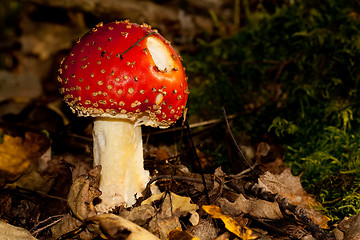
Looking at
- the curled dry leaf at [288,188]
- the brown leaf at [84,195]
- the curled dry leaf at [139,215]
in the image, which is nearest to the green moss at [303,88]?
the curled dry leaf at [288,188]

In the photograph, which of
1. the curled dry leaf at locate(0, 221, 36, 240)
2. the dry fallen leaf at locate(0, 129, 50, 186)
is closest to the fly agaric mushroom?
the curled dry leaf at locate(0, 221, 36, 240)

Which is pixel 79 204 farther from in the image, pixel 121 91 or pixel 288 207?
pixel 288 207

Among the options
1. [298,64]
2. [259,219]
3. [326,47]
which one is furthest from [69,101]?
[326,47]

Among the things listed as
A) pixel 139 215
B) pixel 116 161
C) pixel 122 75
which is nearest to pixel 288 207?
pixel 139 215

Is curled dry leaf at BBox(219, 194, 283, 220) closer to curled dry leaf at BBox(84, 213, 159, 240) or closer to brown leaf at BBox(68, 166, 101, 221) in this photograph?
curled dry leaf at BBox(84, 213, 159, 240)

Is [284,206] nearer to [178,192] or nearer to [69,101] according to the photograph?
[178,192]

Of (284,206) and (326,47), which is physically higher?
(326,47)

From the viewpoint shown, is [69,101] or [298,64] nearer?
[69,101]
